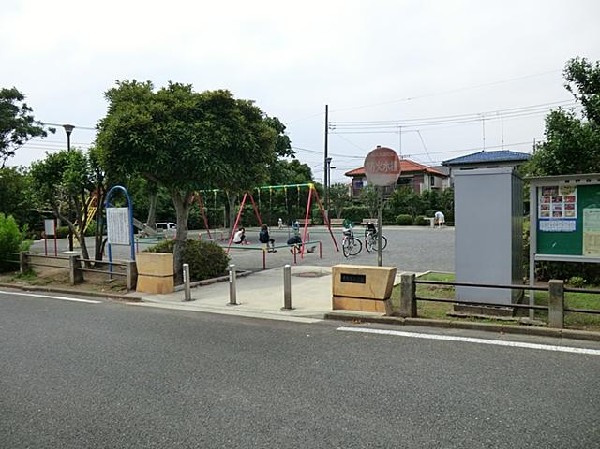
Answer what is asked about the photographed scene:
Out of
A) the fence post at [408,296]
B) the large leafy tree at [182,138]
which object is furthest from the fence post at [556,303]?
the large leafy tree at [182,138]

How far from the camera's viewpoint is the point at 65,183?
13445mm

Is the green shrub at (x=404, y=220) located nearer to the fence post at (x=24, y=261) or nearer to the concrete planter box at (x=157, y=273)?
the fence post at (x=24, y=261)

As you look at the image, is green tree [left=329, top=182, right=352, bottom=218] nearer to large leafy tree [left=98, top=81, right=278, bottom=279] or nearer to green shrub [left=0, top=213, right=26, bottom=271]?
green shrub [left=0, top=213, right=26, bottom=271]

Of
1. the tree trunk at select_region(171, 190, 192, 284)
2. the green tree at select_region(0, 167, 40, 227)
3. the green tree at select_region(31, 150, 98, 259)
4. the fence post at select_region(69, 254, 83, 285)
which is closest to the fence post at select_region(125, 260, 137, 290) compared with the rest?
the tree trunk at select_region(171, 190, 192, 284)

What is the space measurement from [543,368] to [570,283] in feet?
18.9

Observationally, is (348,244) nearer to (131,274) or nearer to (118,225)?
(118,225)

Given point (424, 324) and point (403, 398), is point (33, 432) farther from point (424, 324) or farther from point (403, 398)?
point (424, 324)

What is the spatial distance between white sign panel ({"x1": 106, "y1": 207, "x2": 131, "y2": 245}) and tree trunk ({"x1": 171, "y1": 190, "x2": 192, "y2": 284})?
122cm

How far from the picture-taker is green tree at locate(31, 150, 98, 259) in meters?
A: 13.4

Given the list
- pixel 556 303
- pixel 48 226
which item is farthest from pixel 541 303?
pixel 48 226

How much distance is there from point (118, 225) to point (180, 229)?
1534mm

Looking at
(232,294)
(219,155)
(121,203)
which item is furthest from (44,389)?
(121,203)

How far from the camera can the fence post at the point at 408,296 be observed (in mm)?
7750

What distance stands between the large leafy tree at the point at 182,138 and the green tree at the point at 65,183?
1692 millimetres
